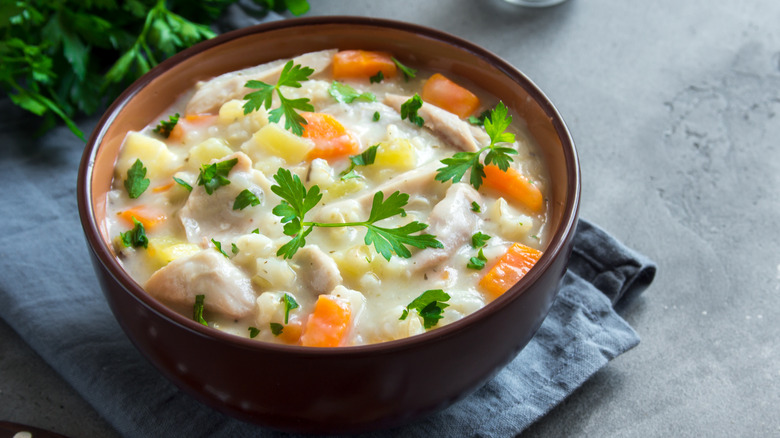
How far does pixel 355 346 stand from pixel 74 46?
236 cm

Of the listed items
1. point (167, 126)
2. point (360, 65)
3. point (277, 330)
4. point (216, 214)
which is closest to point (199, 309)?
point (277, 330)

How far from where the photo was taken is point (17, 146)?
372cm

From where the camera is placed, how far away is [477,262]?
2572mm

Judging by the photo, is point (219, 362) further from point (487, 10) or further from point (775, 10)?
point (775, 10)

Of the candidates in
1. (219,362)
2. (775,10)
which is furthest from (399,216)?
(775,10)

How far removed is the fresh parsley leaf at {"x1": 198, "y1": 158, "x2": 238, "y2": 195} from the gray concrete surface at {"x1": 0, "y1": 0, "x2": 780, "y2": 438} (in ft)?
2.97

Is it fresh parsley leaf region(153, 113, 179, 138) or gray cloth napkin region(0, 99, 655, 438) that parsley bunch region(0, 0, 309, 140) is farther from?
fresh parsley leaf region(153, 113, 179, 138)

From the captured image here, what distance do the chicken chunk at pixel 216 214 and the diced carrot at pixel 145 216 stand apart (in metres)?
0.10

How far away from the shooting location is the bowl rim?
7.11 feet

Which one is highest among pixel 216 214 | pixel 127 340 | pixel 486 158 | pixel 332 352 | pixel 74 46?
pixel 486 158

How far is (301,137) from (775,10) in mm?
3169

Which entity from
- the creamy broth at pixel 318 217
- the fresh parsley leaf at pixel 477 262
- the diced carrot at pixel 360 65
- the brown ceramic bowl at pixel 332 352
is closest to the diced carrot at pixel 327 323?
the creamy broth at pixel 318 217

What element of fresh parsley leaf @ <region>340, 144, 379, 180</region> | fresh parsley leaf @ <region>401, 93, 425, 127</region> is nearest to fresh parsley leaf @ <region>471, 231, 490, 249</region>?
fresh parsley leaf @ <region>340, 144, 379, 180</region>

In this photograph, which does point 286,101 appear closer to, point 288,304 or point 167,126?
point 167,126
